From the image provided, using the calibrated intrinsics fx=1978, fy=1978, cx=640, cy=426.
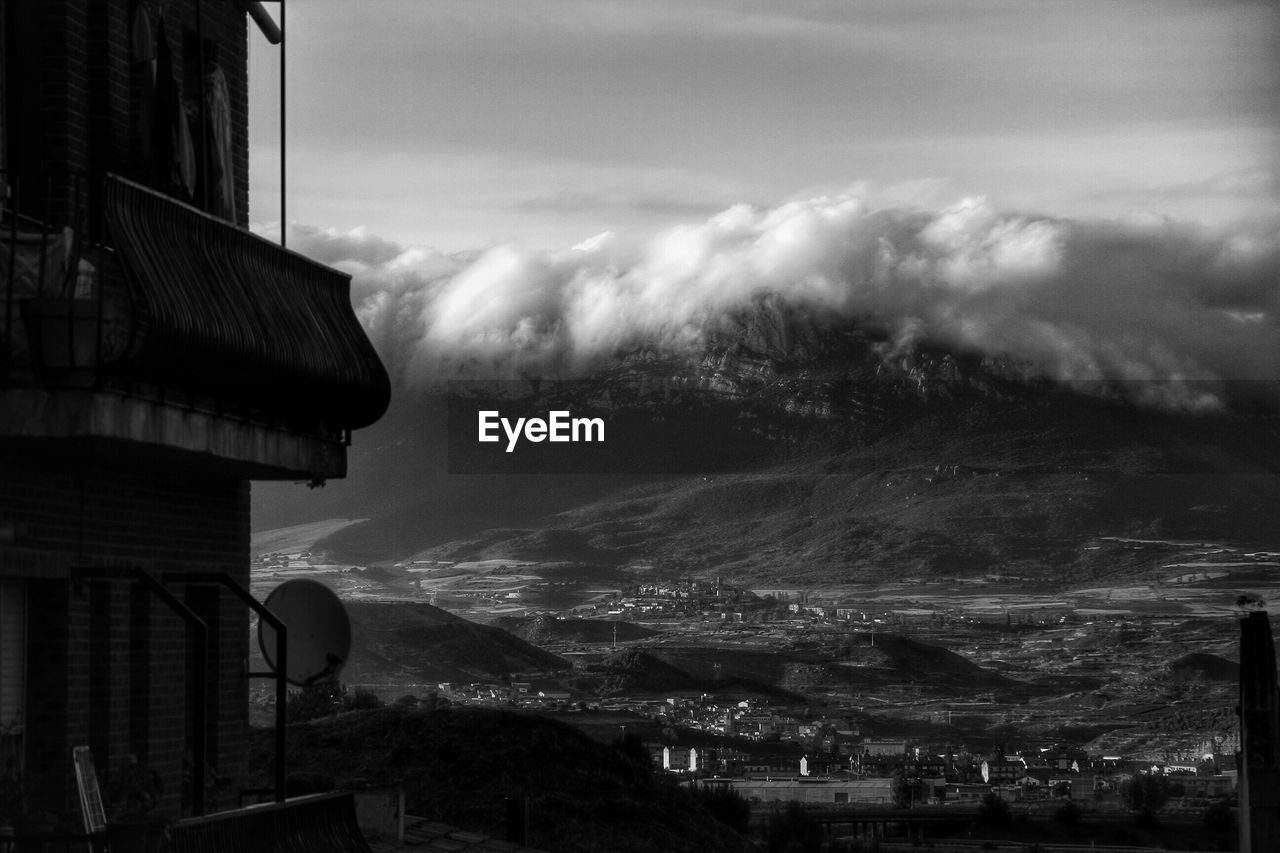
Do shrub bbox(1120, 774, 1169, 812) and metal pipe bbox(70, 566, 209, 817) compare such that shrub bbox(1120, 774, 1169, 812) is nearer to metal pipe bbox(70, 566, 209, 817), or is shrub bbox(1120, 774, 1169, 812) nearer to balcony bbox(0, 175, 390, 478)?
balcony bbox(0, 175, 390, 478)

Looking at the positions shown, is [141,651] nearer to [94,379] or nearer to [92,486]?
[92,486]

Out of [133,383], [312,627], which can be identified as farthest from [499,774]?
[133,383]

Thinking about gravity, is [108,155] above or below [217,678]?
above

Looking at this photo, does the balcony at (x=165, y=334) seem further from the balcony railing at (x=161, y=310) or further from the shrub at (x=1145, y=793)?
the shrub at (x=1145, y=793)

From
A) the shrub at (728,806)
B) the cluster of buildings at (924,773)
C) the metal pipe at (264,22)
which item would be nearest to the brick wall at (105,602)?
the metal pipe at (264,22)

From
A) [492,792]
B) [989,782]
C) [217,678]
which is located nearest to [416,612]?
[989,782]
